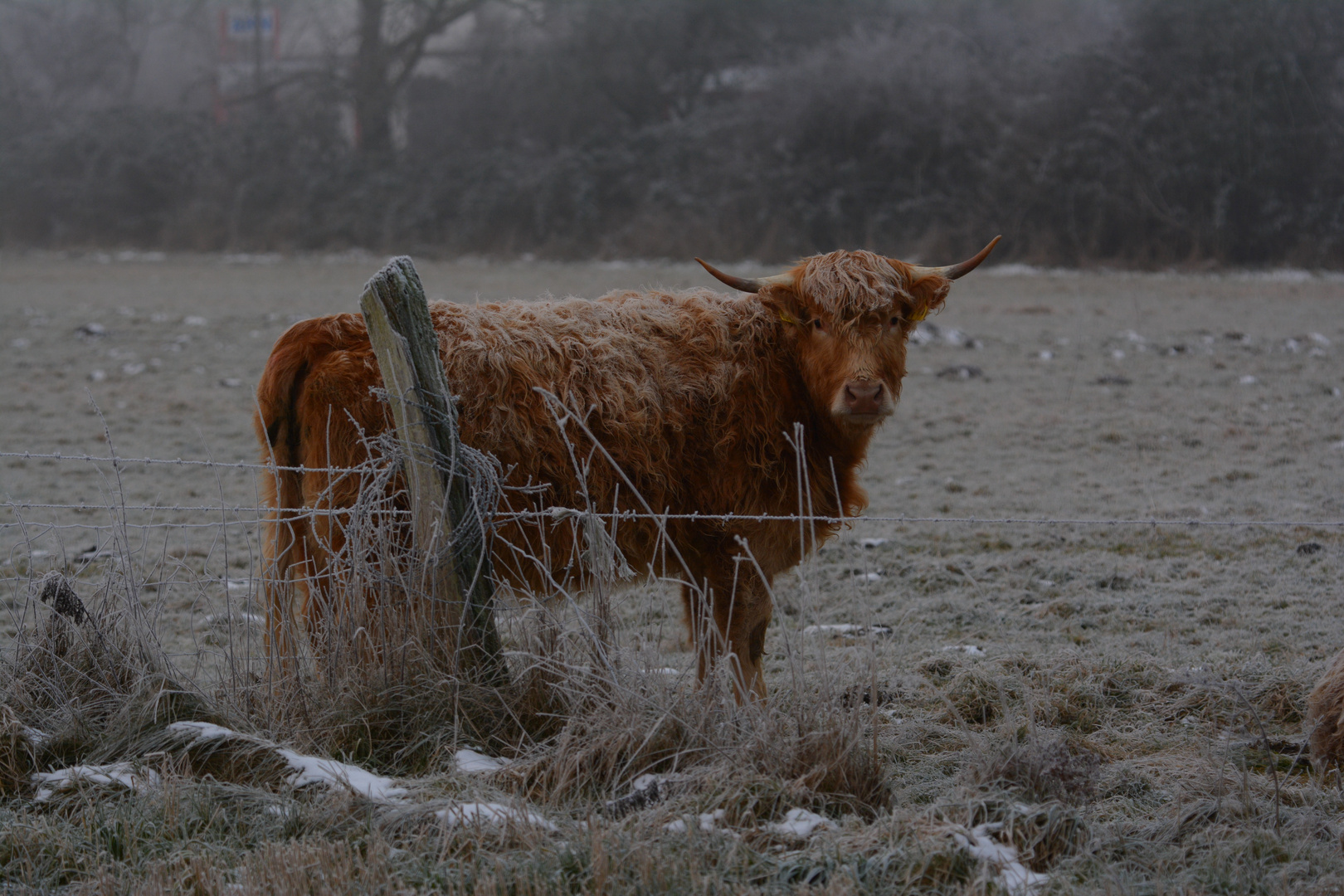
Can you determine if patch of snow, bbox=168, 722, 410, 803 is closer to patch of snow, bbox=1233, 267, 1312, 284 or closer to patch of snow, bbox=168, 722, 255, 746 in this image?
patch of snow, bbox=168, 722, 255, 746

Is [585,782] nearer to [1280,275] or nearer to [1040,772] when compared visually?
[1040,772]

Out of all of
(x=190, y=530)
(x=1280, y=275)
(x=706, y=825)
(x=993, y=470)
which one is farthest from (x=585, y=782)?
(x=1280, y=275)

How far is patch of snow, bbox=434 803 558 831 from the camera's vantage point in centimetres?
274

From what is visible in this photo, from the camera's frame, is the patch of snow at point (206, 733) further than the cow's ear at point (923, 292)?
No

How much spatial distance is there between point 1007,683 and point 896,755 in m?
0.89

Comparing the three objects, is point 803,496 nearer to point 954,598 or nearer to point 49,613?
point 954,598

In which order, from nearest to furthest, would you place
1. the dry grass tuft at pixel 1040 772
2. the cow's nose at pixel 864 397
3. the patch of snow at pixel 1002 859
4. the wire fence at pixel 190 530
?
the patch of snow at pixel 1002 859 → the dry grass tuft at pixel 1040 772 → the wire fence at pixel 190 530 → the cow's nose at pixel 864 397

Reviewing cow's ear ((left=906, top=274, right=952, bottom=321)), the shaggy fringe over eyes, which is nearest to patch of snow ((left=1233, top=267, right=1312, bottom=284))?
cow's ear ((left=906, top=274, right=952, bottom=321))

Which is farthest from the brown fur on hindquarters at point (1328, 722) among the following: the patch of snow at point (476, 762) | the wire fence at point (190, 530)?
the patch of snow at point (476, 762)

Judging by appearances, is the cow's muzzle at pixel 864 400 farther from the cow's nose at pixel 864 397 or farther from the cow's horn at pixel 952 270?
the cow's horn at pixel 952 270

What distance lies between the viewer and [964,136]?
23.2m

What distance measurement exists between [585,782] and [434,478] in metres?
1.08

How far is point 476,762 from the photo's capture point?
10.3 feet

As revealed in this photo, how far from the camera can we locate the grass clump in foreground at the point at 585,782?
2588 millimetres
